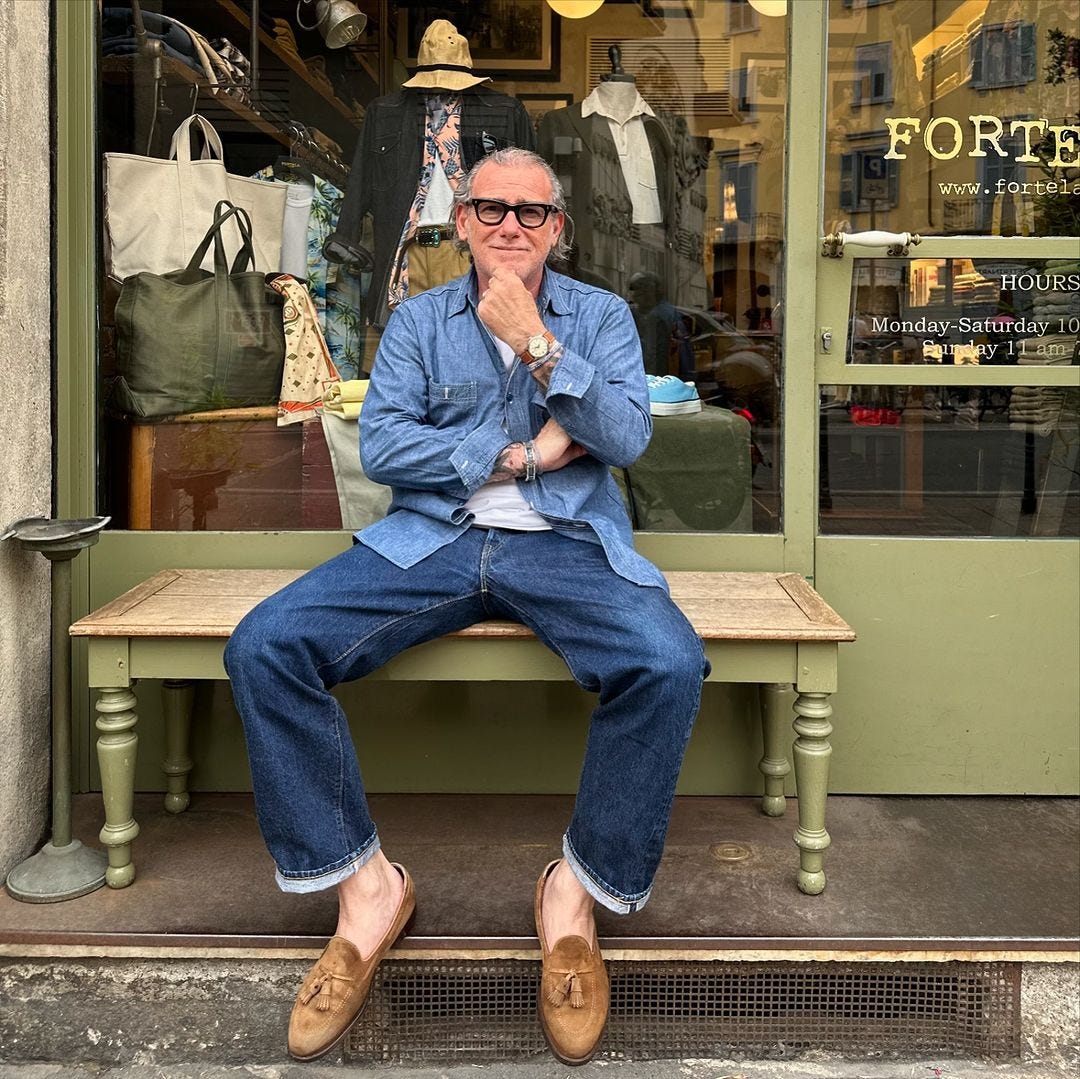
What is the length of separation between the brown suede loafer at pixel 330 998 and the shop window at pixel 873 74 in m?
2.23

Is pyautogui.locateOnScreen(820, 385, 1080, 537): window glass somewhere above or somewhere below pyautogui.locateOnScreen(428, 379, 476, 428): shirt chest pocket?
below

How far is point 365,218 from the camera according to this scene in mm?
3135

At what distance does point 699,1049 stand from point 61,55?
259 cm

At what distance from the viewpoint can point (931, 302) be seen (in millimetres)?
2896

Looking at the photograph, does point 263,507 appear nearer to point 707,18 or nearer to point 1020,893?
point 707,18

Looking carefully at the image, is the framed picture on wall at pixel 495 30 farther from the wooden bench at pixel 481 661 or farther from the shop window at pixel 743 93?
the wooden bench at pixel 481 661

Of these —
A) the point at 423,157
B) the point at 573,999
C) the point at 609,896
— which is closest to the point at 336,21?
the point at 423,157

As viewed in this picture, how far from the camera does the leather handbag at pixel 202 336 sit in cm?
298

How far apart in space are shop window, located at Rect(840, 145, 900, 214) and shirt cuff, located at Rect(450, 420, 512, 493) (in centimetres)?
119

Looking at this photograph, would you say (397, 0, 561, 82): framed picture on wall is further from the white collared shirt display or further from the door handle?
the door handle

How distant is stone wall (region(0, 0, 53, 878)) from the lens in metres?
2.53

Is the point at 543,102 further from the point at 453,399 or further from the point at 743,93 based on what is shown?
the point at 453,399

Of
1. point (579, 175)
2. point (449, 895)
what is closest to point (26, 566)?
point (449, 895)

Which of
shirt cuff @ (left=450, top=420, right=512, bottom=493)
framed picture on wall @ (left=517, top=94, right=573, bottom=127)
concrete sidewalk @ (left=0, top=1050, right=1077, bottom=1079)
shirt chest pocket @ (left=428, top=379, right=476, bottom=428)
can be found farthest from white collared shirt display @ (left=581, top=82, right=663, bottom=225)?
concrete sidewalk @ (left=0, top=1050, right=1077, bottom=1079)
